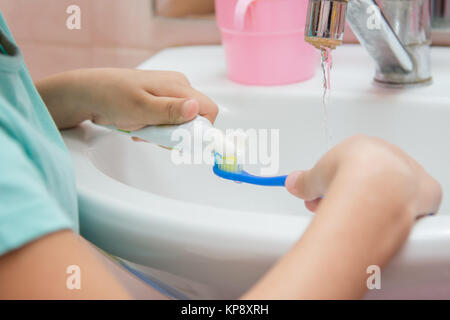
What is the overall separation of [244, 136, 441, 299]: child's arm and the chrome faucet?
241mm

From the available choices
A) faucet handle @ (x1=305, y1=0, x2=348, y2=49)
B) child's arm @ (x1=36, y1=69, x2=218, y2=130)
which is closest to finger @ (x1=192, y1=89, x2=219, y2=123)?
child's arm @ (x1=36, y1=69, x2=218, y2=130)

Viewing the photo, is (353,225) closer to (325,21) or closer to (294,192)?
(294,192)

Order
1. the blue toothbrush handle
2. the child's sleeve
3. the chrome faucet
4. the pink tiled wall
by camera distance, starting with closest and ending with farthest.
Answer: the child's sleeve → the blue toothbrush handle → the chrome faucet → the pink tiled wall

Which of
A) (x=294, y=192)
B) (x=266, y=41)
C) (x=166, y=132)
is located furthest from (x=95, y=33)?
(x=294, y=192)

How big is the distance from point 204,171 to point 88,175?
210mm

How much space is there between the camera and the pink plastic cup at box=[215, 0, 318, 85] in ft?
2.03

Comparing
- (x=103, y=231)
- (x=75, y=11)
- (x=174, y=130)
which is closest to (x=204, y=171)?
(x=174, y=130)

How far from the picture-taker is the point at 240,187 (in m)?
0.61

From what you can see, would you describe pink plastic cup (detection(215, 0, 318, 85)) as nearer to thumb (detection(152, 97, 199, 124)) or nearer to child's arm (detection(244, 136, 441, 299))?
thumb (detection(152, 97, 199, 124))

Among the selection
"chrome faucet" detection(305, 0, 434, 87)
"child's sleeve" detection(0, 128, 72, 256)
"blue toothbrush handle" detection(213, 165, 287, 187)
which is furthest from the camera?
"chrome faucet" detection(305, 0, 434, 87)

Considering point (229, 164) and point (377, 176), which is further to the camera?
point (229, 164)

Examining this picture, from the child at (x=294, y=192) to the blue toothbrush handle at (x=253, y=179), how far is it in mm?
40

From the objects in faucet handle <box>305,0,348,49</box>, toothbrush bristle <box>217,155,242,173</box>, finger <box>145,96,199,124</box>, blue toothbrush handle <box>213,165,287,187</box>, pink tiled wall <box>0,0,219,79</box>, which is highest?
faucet handle <box>305,0,348,49</box>

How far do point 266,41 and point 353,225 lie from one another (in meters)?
0.39
